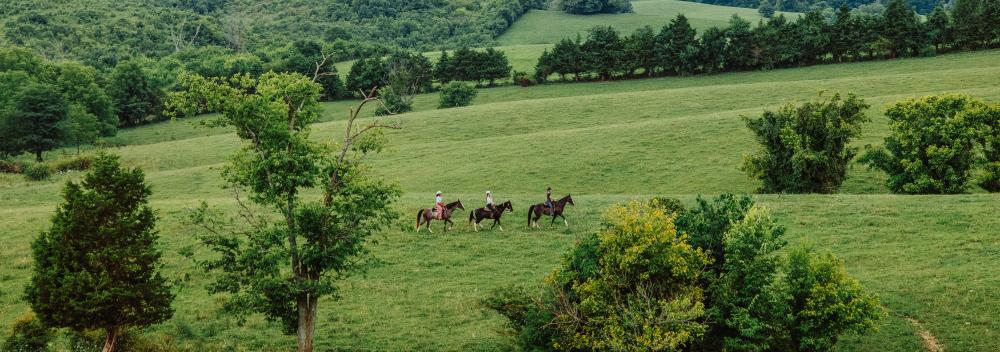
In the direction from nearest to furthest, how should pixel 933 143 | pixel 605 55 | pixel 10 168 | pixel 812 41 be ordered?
pixel 933 143 < pixel 10 168 < pixel 812 41 < pixel 605 55

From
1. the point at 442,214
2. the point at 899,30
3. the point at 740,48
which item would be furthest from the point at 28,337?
the point at 899,30

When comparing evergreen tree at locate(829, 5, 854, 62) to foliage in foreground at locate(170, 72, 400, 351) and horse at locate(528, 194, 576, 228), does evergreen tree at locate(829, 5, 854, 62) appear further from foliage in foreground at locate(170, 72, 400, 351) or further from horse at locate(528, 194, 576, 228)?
foliage in foreground at locate(170, 72, 400, 351)

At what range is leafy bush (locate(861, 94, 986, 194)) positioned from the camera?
4659 cm

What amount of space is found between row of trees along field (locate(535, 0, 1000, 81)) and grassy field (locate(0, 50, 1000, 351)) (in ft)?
24.2

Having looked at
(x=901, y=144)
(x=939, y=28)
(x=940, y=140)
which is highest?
(x=939, y=28)

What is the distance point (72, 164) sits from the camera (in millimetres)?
69938

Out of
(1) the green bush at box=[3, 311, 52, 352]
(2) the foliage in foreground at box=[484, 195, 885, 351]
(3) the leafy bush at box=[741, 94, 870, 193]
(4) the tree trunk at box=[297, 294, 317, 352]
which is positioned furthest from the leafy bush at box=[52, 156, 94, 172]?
(2) the foliage in foreground at box=[484, 195, 885, 351]

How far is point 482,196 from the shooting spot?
4984 centimetres

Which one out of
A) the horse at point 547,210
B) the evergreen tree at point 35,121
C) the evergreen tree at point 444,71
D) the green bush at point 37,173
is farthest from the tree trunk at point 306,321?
the evergreen tree at point 444,71

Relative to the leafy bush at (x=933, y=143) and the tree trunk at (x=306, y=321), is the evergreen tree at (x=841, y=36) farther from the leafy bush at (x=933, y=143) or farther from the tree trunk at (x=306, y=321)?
the tree trunk at (x=306, y=321)

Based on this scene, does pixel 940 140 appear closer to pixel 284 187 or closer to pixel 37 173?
pixel 284 187

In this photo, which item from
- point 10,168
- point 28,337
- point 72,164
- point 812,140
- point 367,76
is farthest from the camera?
point 367,76

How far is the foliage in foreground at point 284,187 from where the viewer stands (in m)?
22.8

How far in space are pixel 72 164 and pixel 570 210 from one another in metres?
50.8
